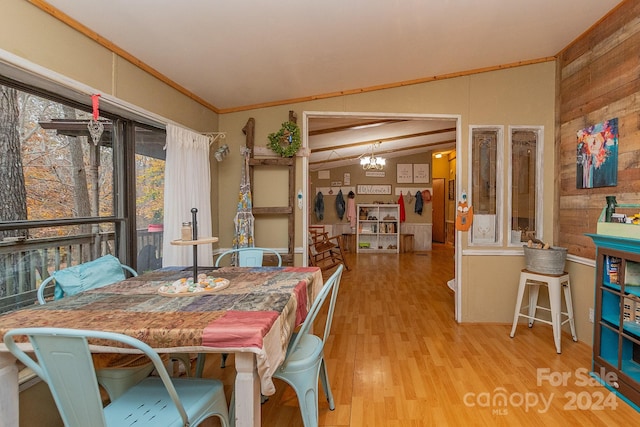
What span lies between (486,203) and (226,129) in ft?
9.44

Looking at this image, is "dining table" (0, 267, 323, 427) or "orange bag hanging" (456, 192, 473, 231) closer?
"dining table" (0, 267, 323, 427)

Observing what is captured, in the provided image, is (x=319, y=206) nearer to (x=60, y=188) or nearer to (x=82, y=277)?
(x=60, y=188)

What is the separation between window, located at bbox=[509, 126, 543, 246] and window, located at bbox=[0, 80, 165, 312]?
3443 mm

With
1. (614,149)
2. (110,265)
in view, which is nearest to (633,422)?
(614,149)

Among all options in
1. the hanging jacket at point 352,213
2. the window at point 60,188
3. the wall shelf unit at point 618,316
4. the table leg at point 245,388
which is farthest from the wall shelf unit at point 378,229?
the table leg at point 245,388

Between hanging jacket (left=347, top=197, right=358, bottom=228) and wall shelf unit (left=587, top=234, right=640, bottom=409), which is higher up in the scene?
hanging jacket (left=347, top=197, right=358, bottom=228)

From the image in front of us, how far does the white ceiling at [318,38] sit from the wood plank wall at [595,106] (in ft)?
0.57

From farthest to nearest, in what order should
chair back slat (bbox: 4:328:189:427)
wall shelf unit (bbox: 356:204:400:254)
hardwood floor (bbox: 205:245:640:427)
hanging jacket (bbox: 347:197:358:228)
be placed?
hanging jacket (bbox: 347:197:358:228) → wall shelf unit (bbox: 356:204:400:254) → hardwood floor (bbox: 205:245:640:427) → chair back slat (bbox: 4:328:189:427)

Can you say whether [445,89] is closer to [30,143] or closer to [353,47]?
[353,47]

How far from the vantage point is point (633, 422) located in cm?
179

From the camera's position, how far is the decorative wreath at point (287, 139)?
3.30 metres

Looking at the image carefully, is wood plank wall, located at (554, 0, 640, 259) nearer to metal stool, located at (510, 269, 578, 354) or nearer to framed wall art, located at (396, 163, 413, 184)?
metal stool, located at (510, 269, 578, 354)

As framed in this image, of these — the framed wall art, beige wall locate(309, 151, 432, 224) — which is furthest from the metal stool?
the framed wall art

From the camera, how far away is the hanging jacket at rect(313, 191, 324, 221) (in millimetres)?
8516
